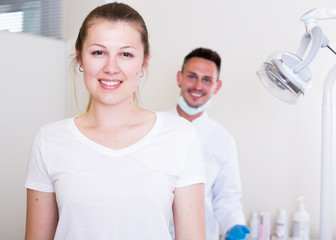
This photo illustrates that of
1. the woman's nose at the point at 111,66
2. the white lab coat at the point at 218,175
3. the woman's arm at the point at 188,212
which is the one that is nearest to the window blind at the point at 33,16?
the white lab coat at the point at 218,175

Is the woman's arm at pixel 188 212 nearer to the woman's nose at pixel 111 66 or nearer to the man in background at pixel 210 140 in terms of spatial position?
the woman's nose at pixel 111 66

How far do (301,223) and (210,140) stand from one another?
2.05 feet

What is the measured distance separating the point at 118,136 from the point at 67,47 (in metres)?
1.45

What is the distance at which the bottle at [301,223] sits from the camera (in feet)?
6.59

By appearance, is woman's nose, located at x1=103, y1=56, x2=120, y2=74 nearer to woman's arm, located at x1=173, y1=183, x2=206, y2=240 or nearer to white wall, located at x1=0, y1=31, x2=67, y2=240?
woman's arm, located at x1=173, y1=183, x2=206, y2=240

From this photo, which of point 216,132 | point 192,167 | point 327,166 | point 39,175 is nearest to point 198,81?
point 216,132

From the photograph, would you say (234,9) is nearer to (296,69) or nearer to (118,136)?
(296,69)

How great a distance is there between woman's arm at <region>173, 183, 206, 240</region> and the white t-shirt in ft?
0.07

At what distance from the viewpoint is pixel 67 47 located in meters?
2.30

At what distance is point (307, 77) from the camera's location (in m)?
1.25

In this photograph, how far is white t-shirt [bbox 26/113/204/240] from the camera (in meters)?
0.92

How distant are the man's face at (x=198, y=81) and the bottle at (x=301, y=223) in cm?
71

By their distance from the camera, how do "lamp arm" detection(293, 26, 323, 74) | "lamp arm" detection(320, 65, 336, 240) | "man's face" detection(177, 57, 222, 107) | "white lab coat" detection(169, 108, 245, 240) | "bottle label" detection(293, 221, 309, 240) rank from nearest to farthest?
"lamp arm" detection(293, 26, 323, 74)
"lamp arm" detection(320, 65, 336, 240)
"white lab coat" detection(169, 108, 245, 240)
"man's face" detection(177, 57, 222, 107)
"bottle label" detection(293, 221, 309, 240)

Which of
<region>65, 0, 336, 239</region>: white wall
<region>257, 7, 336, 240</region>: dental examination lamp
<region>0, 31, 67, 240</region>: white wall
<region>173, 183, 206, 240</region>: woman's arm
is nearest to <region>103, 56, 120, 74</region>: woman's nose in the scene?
<region>173, 183, 206, 240</region>: woman's arm
